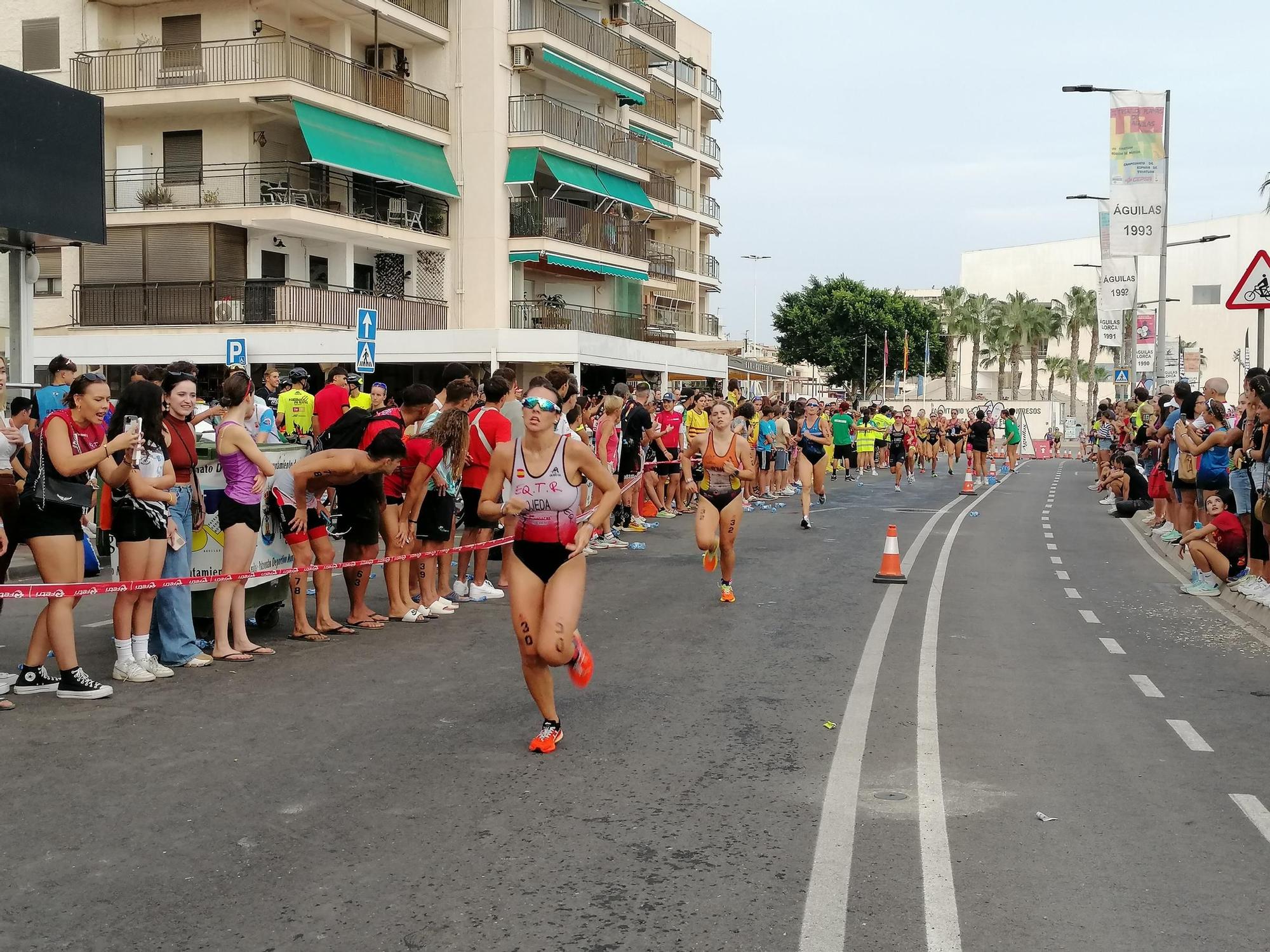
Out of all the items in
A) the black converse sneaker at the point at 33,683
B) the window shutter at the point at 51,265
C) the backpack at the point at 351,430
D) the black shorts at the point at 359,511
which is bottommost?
the black converse sneaker at the point at 33,683

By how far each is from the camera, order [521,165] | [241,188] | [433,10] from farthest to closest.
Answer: [521,165] → [433,10] → [241,188]

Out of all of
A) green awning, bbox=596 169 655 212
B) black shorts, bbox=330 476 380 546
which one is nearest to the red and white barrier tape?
black shorts, bbox=330 476 380 546

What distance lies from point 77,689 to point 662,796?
158 inches

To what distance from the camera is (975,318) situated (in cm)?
9688

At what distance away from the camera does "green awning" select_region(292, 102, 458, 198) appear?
33031mm

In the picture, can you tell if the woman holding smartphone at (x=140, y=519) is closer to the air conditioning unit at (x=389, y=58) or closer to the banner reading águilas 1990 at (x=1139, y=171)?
the banner reading águilas 1990 at (x=1139, y=171)

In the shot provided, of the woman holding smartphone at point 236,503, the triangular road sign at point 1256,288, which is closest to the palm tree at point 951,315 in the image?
the triangular road sign at point 1256,288

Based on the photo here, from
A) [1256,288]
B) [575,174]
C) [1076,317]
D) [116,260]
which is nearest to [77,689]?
[1256,288]

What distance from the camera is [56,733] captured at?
7141 millimetres

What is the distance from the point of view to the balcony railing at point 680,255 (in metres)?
60.9

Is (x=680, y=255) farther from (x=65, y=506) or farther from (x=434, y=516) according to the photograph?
(x=65, y=506)

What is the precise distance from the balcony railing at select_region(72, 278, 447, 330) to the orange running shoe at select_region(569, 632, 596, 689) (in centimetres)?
2796

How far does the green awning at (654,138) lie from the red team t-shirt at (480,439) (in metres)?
41.9

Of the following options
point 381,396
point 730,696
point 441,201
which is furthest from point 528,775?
point 441,201
